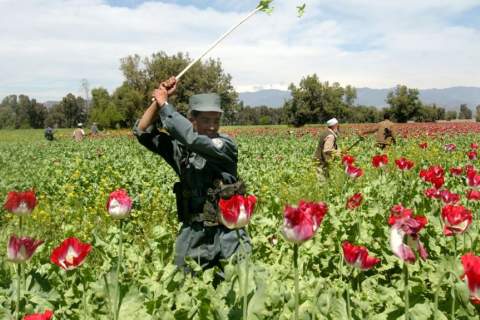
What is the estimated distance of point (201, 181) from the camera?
3.57 m

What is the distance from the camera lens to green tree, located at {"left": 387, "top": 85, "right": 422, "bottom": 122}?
91.2 m

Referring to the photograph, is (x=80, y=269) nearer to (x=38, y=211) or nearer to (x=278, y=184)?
(x=38, y=211)

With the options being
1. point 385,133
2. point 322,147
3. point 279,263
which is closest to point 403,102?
point 385,133

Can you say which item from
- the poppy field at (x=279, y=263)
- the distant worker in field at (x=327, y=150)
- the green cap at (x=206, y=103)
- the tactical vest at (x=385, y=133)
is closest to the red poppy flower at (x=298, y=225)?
the poppy field at (x=279, y=263)

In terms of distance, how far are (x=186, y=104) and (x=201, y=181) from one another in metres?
57.1

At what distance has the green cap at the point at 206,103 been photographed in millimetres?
3508

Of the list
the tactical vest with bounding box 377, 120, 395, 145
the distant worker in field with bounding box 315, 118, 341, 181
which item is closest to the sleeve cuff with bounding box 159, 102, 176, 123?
the distant worker in field with bounding box 315, 118, 341, 181

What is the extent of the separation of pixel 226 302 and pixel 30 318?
884 mm

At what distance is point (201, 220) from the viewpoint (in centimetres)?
351

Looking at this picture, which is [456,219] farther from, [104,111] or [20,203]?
[104,111]

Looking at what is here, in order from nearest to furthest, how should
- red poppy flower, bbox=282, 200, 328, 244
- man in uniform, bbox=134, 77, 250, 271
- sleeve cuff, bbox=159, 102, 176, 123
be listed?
red poppy flower, bbox=282, 200, 328, 244 → sleeve cuff, bbox=159, 102, 176, 123 → man in uniform, bbox=134, 77, 250, 271

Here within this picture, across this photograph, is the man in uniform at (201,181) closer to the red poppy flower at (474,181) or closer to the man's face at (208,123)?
the man's face at (208,123)

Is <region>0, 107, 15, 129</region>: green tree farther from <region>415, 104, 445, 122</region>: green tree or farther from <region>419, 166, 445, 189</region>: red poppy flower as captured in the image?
<region>419, 166, 445, 189</region>: red poppy flower

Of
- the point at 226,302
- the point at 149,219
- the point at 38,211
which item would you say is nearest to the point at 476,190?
the point at 226,302
